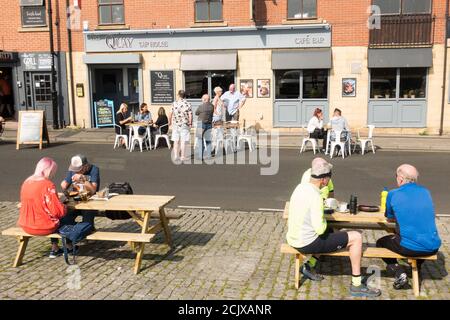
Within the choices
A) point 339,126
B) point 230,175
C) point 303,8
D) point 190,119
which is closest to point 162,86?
point 303,8

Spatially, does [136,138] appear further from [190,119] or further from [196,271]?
[196,271]

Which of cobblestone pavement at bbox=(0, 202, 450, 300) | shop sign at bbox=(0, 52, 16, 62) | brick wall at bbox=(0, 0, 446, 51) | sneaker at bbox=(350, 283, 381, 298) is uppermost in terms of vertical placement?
brick wall at bbox=(0, 0, 446, 51)

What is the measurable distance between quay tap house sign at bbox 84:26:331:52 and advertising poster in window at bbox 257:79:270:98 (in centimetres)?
128

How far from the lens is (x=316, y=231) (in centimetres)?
527

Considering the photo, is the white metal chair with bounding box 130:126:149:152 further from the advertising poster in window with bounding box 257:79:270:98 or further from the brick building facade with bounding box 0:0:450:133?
the advertising poster in window with bounding box 257:79:270:98

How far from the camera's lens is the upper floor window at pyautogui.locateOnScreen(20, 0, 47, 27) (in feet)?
70.5

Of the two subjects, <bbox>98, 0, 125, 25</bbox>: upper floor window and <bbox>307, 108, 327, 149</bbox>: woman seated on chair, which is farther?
<bbox>98, 0, 125, 25</bbox>: upper floor window

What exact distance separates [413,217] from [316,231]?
3.14 ft

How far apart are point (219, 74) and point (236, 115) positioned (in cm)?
365

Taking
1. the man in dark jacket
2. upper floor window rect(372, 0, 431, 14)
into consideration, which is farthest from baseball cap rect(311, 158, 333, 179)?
upper floor window rect(372, 0, 431, 14)

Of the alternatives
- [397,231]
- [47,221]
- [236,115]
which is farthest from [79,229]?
[236,115]

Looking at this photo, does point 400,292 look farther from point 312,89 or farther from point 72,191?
point 312,89

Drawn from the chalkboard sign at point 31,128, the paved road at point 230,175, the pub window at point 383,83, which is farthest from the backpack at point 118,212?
the pub window at point 383,83

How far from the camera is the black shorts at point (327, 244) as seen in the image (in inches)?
209
